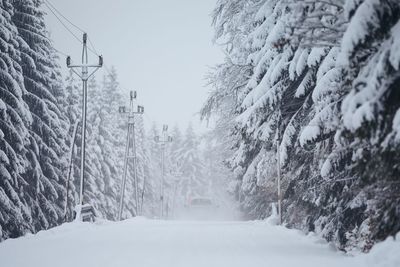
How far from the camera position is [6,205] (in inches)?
766

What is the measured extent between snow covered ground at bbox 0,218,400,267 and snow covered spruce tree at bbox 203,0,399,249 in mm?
695

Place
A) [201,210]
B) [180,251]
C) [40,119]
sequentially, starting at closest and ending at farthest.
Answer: [180,251] → [40,119] → [201,210]

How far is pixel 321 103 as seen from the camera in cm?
873

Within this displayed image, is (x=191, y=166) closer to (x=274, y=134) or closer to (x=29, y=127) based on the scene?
(x=29, y=127)

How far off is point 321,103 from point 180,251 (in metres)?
3.73

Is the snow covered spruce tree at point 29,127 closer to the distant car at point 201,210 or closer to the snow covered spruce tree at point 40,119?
the snow covered spruce tree at point 40,119

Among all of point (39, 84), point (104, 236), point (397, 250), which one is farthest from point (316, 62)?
point (39, 84)

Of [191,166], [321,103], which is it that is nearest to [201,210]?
[321,103]

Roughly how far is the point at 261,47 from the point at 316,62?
257 centimetres

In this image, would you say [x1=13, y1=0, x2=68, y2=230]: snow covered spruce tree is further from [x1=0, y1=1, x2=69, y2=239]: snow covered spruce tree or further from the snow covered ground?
the snow covered ground

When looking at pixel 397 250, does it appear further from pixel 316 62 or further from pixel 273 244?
pixel 316 62

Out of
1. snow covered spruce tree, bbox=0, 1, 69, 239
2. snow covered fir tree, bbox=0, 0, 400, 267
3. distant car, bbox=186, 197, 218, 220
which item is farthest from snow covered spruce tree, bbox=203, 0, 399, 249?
distant car, bbox=186, 197, 218, 220

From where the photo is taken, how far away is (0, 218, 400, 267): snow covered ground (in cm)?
695

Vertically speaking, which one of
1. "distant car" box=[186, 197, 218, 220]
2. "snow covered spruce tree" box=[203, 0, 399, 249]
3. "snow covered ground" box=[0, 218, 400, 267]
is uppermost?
"snow covered spruce tree" box=[203, 0, 399, 249]
